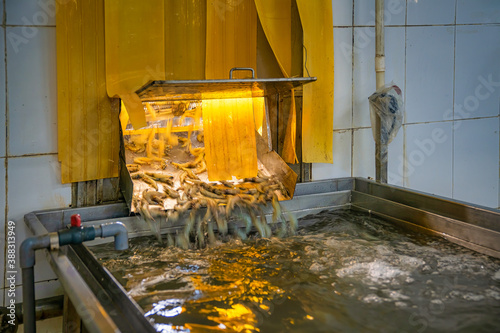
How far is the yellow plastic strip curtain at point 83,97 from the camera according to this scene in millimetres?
2562

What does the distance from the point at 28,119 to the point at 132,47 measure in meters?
0.70

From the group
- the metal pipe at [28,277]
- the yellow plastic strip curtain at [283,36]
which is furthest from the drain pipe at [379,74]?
the metal pipe at [28,277]

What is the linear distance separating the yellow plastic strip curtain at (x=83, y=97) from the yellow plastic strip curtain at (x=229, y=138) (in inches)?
23.1

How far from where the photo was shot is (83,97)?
8.65 feet

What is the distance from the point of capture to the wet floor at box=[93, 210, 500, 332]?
172 cm

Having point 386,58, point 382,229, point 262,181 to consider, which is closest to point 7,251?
point 262,181

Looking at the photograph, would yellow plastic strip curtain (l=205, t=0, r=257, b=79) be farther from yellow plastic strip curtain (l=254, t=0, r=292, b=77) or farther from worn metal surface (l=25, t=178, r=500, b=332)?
worn metal surface (l=25, t=178, r=500, b=332)

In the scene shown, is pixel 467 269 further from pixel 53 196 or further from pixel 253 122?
pixel 53 196

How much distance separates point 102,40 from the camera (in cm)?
264

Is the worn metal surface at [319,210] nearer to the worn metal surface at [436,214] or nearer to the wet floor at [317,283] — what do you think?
the worn metal surface at [436,214]

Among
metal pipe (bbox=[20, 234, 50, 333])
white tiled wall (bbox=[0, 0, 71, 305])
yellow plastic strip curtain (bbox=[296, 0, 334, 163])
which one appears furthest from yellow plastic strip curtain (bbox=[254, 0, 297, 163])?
metal pipe (bbox=[20, 234, 50, 333])

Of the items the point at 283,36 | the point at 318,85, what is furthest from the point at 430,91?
the point at 283,36

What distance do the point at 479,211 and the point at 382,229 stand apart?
1.83 ft

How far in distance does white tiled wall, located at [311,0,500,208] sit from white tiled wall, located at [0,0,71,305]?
72.1 inches
